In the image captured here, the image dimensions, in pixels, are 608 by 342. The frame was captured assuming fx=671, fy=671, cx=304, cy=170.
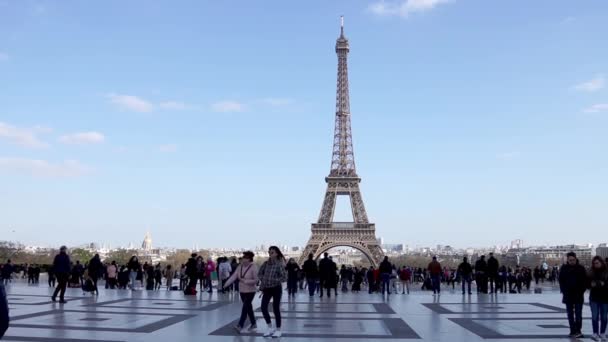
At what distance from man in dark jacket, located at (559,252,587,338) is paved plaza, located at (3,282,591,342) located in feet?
1.22

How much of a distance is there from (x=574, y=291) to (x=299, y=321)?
19.7ft

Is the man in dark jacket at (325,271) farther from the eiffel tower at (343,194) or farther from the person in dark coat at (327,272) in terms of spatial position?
the eiffel tower at (343,194)

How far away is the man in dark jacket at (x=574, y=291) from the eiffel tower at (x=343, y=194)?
223ft

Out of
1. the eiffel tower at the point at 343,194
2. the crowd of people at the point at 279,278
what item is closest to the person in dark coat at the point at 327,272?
the crowd of people at the point at 279,278

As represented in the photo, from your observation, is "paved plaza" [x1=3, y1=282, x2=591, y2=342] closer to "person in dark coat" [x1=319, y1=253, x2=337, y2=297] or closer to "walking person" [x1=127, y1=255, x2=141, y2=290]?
"person in dark coat" [x1=319, y1=253, x2=337, y2=297]

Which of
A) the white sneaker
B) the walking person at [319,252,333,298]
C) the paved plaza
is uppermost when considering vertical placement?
the walking person at [319,252,333,298]

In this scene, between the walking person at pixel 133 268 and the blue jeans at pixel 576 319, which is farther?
the walking person at pixel 133 268

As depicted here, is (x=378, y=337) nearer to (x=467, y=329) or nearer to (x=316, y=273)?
(x=467, y=329)

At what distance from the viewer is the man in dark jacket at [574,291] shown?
42.2 ft

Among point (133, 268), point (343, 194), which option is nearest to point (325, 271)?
point (133, 268)

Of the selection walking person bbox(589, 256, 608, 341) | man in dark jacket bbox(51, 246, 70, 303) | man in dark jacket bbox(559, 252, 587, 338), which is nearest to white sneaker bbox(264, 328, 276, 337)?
man in dark jacket bbox(559, 252, 587, 338)

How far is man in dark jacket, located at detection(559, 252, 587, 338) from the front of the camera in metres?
12.9

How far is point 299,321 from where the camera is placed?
50.9ft

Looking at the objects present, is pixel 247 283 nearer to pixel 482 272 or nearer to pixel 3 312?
pixel 3 312
